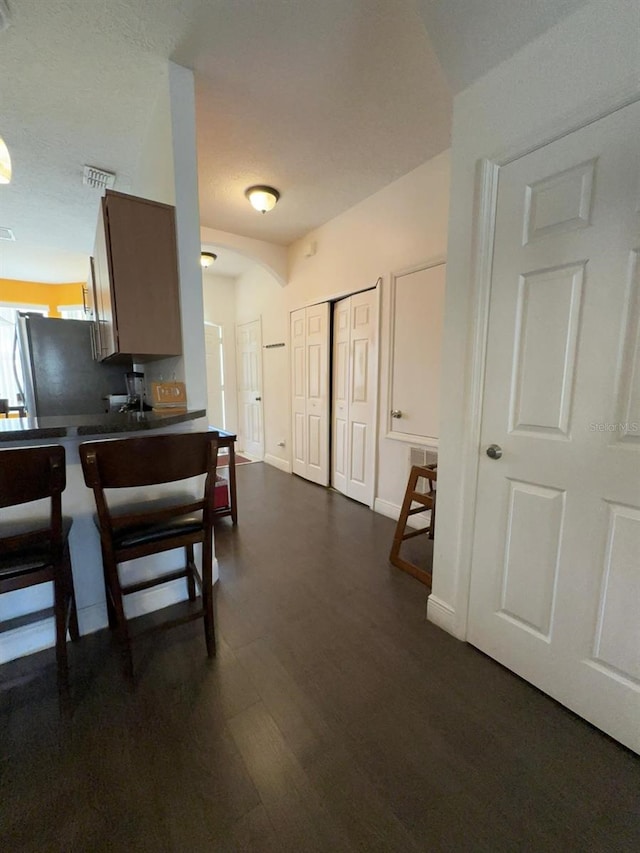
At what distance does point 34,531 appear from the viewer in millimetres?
1188

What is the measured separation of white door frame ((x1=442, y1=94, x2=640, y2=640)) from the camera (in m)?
1.36

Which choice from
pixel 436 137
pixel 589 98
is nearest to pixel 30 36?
pixel 436 137

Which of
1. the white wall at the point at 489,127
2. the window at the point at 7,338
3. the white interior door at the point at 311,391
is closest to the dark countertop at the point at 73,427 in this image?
the white wall at the point at 489,127

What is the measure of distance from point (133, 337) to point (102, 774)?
5.70ft

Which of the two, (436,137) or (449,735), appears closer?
(449,735)

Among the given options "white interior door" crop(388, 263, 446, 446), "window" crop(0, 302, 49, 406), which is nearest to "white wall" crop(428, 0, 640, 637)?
"white interior door" crop(388, 263, 446, 446)

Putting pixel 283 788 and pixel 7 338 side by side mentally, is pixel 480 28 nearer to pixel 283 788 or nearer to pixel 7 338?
pixel 283 788

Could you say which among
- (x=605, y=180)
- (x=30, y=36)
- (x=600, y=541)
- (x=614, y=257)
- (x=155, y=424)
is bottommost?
(x=600, y=541)

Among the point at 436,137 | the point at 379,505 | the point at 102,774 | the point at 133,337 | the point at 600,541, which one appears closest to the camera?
the point at 102,774

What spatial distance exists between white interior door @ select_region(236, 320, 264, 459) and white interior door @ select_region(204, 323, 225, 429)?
29 centimetres

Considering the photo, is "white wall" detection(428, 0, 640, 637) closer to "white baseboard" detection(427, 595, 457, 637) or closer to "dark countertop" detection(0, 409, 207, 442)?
"white baseboard" detection(427, 595, 457, 637)

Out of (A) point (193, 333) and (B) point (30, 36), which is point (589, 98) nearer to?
(A) point (193, 333)

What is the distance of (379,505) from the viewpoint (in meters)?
3.20

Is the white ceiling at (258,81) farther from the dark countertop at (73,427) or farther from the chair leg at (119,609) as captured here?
the chair leg at (119,609)
